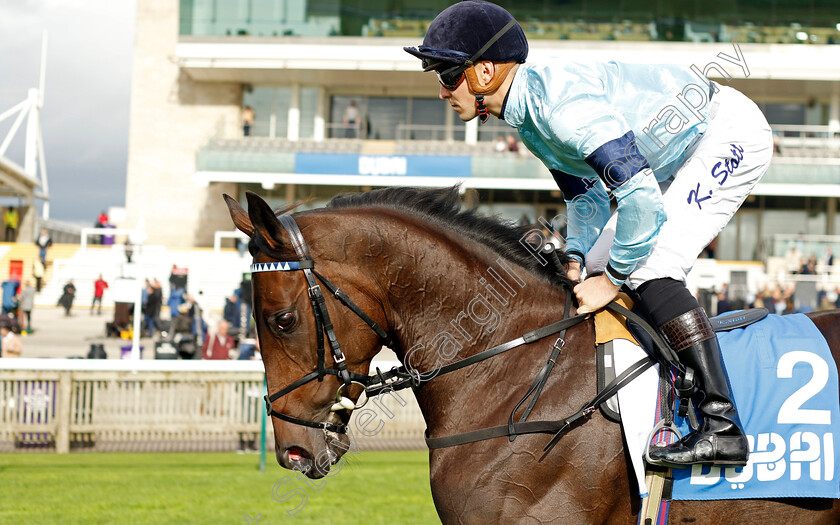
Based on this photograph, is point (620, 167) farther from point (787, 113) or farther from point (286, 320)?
point (787, 113)

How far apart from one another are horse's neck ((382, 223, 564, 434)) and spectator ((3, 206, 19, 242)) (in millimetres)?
27179

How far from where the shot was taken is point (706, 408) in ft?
7.09

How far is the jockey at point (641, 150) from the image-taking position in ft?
6.92

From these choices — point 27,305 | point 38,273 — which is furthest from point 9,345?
point 38,273

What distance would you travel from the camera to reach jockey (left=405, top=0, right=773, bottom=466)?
2109 mm

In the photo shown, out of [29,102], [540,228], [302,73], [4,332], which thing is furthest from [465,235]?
[29,102]

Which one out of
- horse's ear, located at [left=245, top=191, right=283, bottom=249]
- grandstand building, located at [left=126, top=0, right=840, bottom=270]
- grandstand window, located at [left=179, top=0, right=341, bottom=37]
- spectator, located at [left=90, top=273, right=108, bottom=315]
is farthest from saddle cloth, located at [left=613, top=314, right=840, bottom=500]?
grandstand window, located at [left=179, top=0, right=341, bottom=37]

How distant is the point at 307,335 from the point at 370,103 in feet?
92.3

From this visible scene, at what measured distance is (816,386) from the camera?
2.27m

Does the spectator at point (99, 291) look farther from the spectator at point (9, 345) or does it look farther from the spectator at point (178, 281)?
the spectator at point (9, 345)

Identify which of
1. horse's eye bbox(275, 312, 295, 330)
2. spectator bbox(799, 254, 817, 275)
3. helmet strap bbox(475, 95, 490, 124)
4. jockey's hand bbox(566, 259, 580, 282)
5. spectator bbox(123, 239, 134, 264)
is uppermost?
spectator bbox(799, 254, 817, 275)

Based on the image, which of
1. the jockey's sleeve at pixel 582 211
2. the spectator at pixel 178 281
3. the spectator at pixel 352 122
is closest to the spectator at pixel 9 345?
the spectator at pixel 178 281

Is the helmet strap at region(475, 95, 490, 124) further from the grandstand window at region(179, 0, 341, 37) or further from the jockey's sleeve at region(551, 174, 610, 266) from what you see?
the grandstand window at region(179, 0, 341, 37)

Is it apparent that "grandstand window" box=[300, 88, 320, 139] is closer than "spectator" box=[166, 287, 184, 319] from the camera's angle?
No
